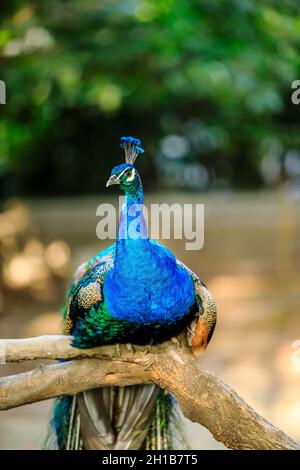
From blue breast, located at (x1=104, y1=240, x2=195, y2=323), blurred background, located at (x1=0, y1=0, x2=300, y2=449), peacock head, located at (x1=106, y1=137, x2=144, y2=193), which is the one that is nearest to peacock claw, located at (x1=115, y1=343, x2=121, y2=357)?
blue breast, located at (x1=104, y1=240, x2=195, y2=323)

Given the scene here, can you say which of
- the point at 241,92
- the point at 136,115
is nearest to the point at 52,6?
the point at 241,92

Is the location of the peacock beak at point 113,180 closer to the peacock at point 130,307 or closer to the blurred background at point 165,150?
the peacock at point 130,307

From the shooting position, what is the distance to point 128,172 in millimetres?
1900

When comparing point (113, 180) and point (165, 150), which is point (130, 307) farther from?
point (165, 150)

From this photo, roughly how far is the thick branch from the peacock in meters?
0.06

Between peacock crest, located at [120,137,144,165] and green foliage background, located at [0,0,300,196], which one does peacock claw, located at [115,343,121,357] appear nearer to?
peacock crest, located at [120,137,144,165]

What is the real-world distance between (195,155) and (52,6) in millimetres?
8838

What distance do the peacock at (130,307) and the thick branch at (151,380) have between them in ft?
0.21

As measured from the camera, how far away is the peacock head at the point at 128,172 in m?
1.89

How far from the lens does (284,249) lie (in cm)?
812

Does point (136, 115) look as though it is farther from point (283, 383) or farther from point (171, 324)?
point (171, 324)

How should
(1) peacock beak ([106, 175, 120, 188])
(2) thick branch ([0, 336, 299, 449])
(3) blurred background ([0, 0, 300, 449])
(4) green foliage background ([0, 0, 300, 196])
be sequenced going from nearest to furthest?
(1) peacock beak ([106, 175, 120, 188]) → (2) thick branch ([0, 336, 299, 449]) → (4) green foliage background ([0, 0, 300, 196]) → (3) blurred background ([0, 0, 300, 449])

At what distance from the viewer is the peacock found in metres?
1.95

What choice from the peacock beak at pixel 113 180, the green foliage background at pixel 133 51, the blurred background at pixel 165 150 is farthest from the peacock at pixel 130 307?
the green foliage background at pixel 133 51
